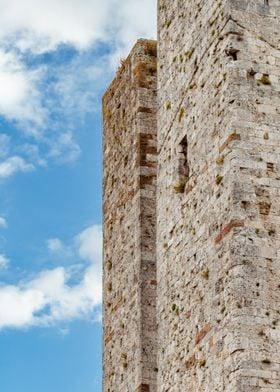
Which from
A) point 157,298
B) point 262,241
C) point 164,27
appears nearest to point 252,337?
point 262,241

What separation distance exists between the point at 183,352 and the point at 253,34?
4.73 metres

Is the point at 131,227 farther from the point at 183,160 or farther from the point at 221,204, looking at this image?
the point at 221,204

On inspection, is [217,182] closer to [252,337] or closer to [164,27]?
[252,337]

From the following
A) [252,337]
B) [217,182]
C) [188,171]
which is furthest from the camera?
[188,171]

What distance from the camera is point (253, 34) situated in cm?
1888

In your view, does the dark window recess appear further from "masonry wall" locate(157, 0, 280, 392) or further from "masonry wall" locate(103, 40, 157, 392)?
"masonry wall" locate(103, 40, 157, 392)

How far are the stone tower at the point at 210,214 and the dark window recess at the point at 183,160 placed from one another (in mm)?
22

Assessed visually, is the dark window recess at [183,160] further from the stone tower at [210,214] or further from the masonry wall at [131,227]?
the masonry wall at [131,227]

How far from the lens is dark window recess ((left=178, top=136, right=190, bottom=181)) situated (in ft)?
65.2

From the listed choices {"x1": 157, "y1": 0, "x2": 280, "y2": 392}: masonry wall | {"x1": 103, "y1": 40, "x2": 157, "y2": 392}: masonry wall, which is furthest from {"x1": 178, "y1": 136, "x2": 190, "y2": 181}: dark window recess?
{"x1": 103, "y1": 40, "x2": 157, "y2": 392}: masonry wall

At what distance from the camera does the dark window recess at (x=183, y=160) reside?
19.9 m

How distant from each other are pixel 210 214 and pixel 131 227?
3991 mm

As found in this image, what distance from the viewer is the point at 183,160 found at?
19984 millimetres

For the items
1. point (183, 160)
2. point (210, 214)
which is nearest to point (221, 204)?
point (210, 214)
